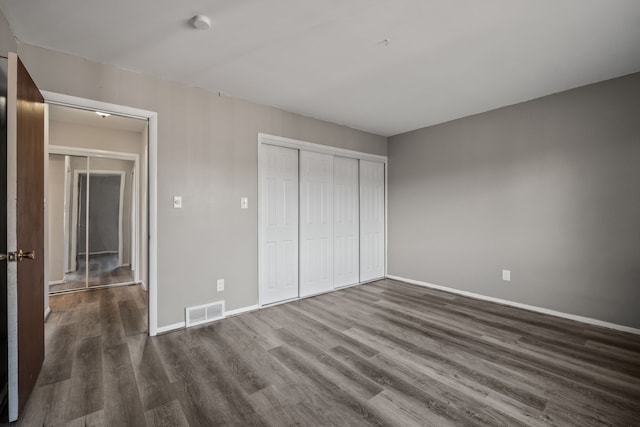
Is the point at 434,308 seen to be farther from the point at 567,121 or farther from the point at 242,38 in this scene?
the point at 242,38

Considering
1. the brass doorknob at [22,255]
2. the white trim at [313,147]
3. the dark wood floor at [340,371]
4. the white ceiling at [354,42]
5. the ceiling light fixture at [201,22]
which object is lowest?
the dark wood floor at [340,371]

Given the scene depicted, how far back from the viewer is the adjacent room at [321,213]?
185 cm

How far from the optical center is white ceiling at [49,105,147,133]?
3.73m

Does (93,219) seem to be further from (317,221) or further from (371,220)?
(371,220)

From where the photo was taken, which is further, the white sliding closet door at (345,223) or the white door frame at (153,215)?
the white sliding closet door at (345,223)

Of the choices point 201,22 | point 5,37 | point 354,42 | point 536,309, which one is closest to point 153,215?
point 5,37

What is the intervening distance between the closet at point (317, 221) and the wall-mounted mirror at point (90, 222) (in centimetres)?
272

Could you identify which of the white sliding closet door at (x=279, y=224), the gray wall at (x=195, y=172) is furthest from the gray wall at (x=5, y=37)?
the white sliding closet door at (x=279, y=224)

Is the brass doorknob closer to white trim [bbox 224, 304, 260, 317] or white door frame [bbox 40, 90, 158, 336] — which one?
white door frame [bbox 40, 90, 158, 336]

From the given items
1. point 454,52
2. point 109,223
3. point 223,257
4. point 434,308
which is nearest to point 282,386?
point 223,257

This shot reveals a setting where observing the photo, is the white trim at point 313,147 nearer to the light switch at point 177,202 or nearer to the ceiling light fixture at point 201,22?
the light switch at point 177,202

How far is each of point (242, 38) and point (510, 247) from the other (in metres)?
3.81

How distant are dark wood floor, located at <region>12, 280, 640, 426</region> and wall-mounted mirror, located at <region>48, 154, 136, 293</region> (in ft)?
4.66

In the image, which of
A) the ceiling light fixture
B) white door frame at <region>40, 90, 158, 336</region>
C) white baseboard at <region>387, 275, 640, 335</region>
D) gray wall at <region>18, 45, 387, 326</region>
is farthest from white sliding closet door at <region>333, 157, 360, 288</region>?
the ceiling light fixture
